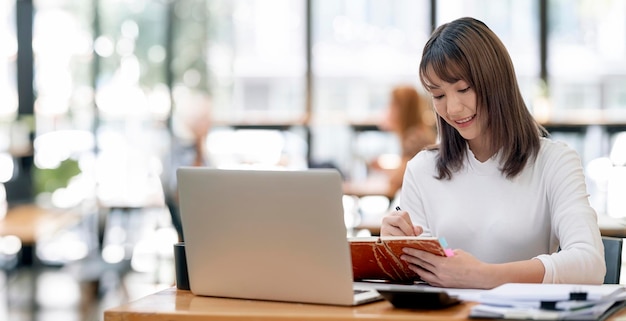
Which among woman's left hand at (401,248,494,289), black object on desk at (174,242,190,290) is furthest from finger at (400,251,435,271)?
black object on desk at (174,242,190,290)

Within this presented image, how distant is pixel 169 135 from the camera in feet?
30.2

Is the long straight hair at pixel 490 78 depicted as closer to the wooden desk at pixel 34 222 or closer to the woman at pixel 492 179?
the woman at pixel 492 179

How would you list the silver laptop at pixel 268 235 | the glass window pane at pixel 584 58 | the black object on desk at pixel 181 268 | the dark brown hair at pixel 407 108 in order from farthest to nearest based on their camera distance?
the glass window pane at pixel 584 58
the dark brown hair at pixel 407 108
the black object on desk at pixel 181 268
the silver laptop at pixel 268 235

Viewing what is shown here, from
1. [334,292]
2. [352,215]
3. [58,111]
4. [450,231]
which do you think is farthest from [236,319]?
[58,111]

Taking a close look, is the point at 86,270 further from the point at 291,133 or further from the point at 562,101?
the point at 562,101

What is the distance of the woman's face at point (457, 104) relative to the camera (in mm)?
2357

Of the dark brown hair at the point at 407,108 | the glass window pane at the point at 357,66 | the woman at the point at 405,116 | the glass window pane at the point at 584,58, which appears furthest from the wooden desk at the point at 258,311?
the glass window pane at the point at 584,58

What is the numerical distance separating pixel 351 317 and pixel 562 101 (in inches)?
299

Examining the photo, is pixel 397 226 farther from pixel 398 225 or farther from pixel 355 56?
pixel 355 56

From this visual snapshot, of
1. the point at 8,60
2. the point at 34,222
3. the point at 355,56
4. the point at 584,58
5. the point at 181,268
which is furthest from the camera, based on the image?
the point at 355,56

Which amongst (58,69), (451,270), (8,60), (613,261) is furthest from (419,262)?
(8,60)

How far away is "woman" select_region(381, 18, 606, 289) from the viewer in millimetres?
2279

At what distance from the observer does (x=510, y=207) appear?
2471 millimetres

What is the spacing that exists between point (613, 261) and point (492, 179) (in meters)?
0.36
